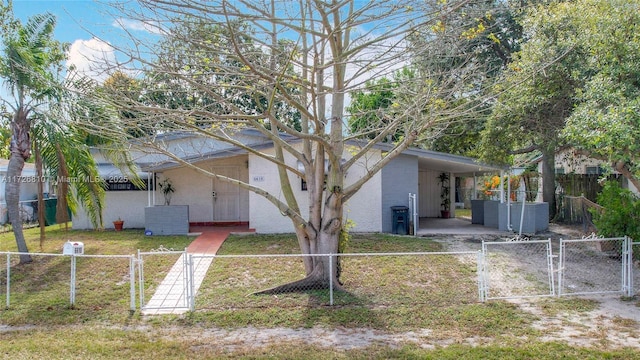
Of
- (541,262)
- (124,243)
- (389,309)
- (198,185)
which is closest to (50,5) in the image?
(124,243)

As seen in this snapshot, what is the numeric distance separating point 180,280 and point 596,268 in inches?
364

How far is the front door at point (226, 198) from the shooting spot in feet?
57.3

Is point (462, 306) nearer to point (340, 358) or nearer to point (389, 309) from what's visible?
point (389, 309)

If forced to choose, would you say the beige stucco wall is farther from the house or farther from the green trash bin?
the green trash bin

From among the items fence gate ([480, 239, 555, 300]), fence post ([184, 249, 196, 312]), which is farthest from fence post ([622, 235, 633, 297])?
fence post ([184, 249, 196, 312])

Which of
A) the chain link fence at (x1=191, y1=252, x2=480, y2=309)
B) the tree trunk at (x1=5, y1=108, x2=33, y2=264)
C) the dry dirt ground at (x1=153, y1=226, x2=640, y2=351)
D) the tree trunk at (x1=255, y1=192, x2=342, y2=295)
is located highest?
the tree trunk at (x1=5, y1=108, x2=33, y2=264)

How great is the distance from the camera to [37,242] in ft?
45.6

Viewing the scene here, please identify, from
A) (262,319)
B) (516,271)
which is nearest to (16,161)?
(262,319)

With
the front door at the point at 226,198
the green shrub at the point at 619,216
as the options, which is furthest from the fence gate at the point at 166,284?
the green shrub at the point at 619,216

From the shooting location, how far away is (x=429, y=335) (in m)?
6.28

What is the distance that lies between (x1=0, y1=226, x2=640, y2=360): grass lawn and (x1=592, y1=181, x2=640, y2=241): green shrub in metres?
3.74

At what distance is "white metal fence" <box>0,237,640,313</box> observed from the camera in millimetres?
7766

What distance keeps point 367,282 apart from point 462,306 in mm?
2063

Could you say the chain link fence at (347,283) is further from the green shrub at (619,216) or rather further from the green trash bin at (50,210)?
the green trash bin at (50,210)
